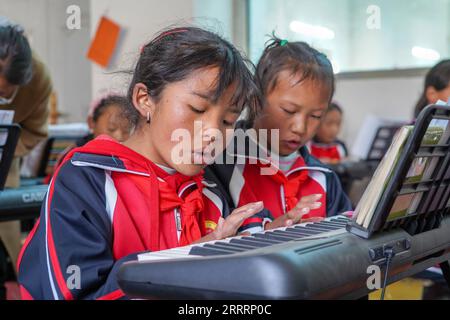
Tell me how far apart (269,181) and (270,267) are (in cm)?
84

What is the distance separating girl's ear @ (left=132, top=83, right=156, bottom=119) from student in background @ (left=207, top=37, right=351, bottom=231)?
27cm

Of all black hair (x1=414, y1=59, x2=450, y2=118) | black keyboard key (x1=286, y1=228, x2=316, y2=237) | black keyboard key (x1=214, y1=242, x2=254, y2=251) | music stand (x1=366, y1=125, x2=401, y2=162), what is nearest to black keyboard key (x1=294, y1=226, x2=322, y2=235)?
black keyboard key (x1=286, y1=228, x2=316, y2=237)

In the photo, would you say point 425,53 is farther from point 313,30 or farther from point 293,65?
point 293,65

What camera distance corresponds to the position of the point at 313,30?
13.2ft

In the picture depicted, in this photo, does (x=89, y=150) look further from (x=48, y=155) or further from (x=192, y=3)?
(x=192, y=3)

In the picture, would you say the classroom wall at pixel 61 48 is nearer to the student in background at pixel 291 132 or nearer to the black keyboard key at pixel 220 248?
the student in background at pixel 291 132

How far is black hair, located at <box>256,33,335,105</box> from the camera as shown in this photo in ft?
5.02

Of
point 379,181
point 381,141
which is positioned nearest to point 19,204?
point 379,181

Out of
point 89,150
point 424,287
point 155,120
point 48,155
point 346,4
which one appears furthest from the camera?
point 346,4

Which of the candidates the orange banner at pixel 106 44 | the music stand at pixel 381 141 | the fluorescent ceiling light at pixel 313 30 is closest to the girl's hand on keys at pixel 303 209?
the music stand at pixel 381 141

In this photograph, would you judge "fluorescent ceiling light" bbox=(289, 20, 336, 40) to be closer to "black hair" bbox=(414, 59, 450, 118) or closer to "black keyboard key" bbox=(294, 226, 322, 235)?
"black hair" bbox=(414, 59, 450, 118)

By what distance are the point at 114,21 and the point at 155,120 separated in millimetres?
2779
